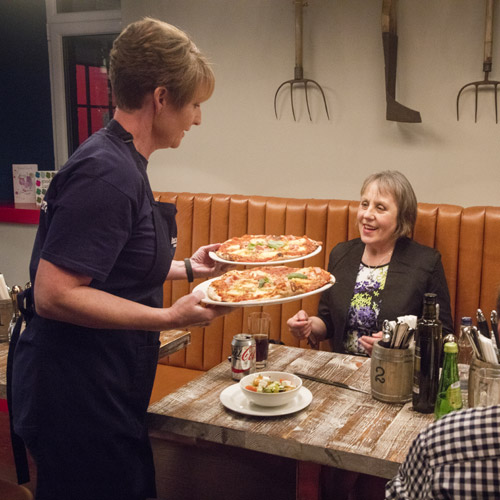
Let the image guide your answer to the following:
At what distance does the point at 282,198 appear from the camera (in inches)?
125

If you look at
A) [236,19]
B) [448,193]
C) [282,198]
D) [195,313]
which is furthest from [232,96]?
[195,313]

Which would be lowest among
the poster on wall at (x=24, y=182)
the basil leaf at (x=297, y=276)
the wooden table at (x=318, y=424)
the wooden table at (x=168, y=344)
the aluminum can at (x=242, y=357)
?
the wooden table at (x=168, y=344)

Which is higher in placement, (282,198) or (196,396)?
(282,198)

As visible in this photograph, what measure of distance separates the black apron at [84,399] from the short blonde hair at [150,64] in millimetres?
125

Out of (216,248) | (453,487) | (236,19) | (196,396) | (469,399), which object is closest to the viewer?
(453,487)

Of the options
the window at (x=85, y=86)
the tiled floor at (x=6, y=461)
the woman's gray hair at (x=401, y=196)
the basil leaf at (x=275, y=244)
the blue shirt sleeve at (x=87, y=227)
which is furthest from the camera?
the window at (x=85, y=86)

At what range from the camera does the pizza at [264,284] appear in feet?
5.78

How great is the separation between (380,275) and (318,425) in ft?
3.79

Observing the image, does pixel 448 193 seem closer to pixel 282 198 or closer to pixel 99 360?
pixel 282 198

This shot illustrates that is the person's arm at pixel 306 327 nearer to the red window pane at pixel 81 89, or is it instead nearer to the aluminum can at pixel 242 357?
the aluminum can at pixel 242 357

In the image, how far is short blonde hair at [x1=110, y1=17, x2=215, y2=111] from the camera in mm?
1488

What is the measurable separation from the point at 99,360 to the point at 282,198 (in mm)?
1838

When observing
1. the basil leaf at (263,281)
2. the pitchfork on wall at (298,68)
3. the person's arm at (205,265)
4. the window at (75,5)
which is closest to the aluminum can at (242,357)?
the basil leaf at (263,281)

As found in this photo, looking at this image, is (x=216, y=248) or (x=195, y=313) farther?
(x=216, y=248)
